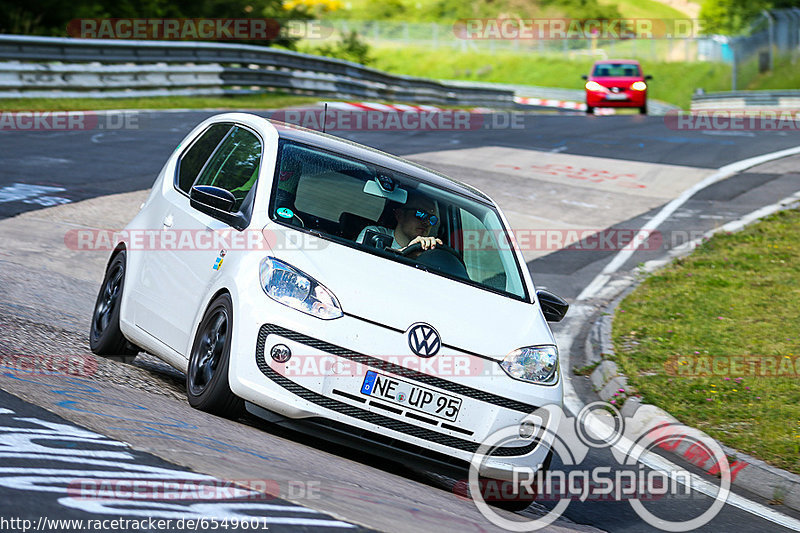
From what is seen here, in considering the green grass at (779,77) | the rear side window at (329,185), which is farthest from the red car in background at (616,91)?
the rear side window at (329,185)

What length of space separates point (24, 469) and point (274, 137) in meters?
2.86

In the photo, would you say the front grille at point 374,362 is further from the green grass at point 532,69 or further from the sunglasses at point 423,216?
the green grass at point 532,69

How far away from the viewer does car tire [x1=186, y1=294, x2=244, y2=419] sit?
549cm

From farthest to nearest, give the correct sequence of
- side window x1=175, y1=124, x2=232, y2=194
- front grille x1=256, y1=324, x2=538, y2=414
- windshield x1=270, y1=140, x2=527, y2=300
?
side window x1=175, y1=124, x2=232, y2=194, windshield x1=270, y1=140, x2=527, y2=300, front grille x1=256, y1=324, x2=538, y2=414

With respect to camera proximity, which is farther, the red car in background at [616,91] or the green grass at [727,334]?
the red car in background at [616,91]

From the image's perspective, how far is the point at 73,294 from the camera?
9.34 metres

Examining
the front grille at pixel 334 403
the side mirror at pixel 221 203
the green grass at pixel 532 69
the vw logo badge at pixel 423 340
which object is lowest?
the green grass at pixel 532 69

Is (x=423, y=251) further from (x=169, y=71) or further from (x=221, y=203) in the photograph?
(x=169, y=71)

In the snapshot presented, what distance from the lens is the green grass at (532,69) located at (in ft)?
203

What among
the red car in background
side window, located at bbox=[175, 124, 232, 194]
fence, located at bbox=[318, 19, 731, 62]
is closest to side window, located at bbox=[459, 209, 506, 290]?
side window, located at bbox=[175, 124, 232, 194]

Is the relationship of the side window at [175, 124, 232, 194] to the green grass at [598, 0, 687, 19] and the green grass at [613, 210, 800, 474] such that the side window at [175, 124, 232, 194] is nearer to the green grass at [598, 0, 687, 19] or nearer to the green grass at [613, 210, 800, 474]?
the green grass at [613, 210, 800, 474]

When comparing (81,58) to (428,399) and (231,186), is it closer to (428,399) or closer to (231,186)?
(231,186)

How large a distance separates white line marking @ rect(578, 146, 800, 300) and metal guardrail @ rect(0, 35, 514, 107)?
1273 cm

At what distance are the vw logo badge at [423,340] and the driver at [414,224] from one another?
111 cm
